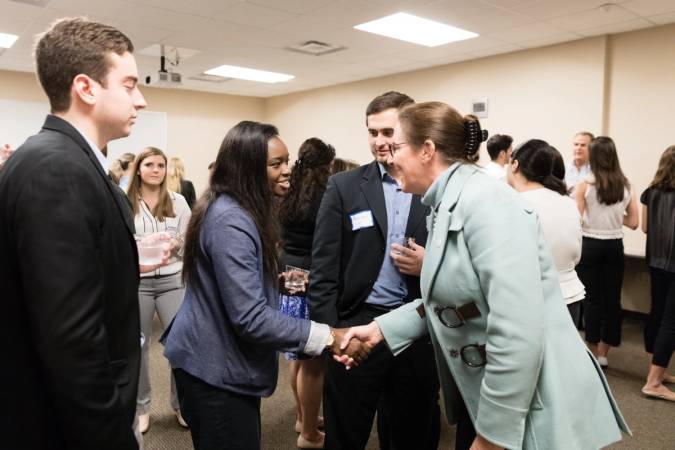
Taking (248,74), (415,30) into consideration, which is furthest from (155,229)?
(248,74)

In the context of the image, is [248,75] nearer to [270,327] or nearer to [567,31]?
[567,31]

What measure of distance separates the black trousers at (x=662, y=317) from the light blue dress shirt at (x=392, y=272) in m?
2.34

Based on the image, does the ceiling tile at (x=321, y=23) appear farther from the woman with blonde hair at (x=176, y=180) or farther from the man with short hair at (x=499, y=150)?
the woman with blonde hair at (x=176, y=180)

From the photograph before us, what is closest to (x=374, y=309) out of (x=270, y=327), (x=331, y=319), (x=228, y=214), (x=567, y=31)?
(x=331, y=319)

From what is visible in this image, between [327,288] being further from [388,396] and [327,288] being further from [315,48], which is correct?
[315,48]

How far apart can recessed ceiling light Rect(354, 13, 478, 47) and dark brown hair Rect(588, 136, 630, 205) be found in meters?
2.01

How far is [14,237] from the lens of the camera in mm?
930

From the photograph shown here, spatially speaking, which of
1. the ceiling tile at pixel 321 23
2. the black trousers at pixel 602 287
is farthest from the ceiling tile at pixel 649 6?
the black trousers at pixel 602 287

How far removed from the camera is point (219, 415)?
144 centimetres

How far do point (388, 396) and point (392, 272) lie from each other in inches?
18.5

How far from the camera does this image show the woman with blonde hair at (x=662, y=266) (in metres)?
3.35

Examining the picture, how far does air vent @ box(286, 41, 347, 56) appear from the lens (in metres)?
5.83

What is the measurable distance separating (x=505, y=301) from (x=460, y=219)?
22 centimetres

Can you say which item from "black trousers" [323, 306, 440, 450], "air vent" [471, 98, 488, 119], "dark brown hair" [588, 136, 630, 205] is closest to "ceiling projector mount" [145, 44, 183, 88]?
"air vent" [471, 98, 488, 119]
